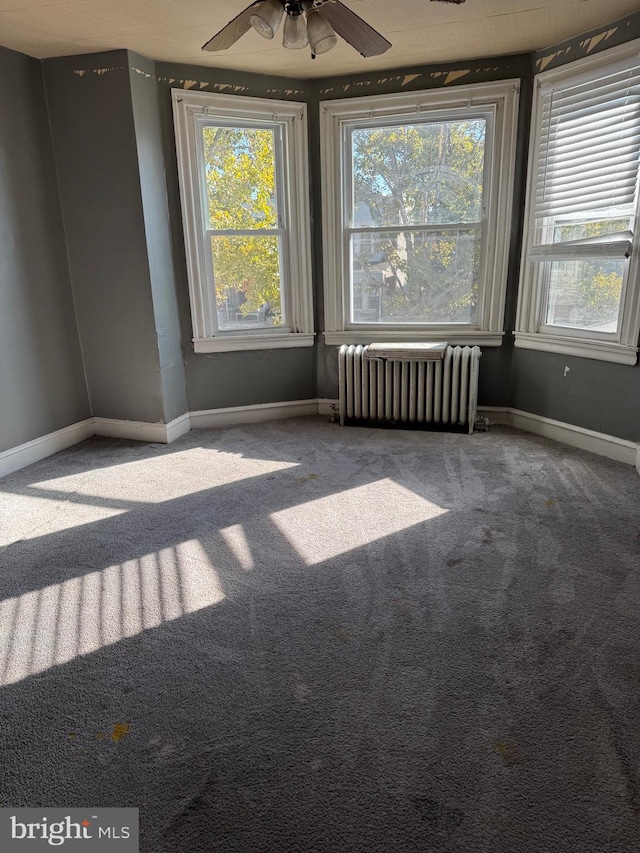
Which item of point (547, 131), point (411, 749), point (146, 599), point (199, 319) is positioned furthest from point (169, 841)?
point (547, 131)

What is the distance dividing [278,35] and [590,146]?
2.07m

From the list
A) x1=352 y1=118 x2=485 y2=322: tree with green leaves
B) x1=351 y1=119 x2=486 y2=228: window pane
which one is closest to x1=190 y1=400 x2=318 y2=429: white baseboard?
x1=352 y1=118 x2=485 y2=322: tree with green leaves

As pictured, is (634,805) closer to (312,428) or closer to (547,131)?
(312,428)

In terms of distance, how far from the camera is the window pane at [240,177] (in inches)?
160

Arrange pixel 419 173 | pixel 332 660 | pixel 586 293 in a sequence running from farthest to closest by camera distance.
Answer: pixel 419 173 < pixel 586 293 < pixel 332 660

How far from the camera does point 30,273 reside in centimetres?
370

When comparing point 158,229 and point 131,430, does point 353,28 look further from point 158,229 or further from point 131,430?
point 131,430

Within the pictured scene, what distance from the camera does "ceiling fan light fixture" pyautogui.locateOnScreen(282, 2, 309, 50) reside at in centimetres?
234

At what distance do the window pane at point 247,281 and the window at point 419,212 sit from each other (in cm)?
44

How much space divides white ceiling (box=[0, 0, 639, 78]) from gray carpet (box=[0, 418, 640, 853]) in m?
2.63

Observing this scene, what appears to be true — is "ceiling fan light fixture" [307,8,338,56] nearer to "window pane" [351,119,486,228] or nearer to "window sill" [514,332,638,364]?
"window pane" [351,119,486,228]

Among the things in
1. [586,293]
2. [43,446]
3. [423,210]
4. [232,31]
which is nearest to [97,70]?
[232,31]

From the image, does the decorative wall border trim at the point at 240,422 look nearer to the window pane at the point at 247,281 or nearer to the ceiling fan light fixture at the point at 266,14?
the window pane at the point at 247,281

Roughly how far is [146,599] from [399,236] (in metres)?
3.27
